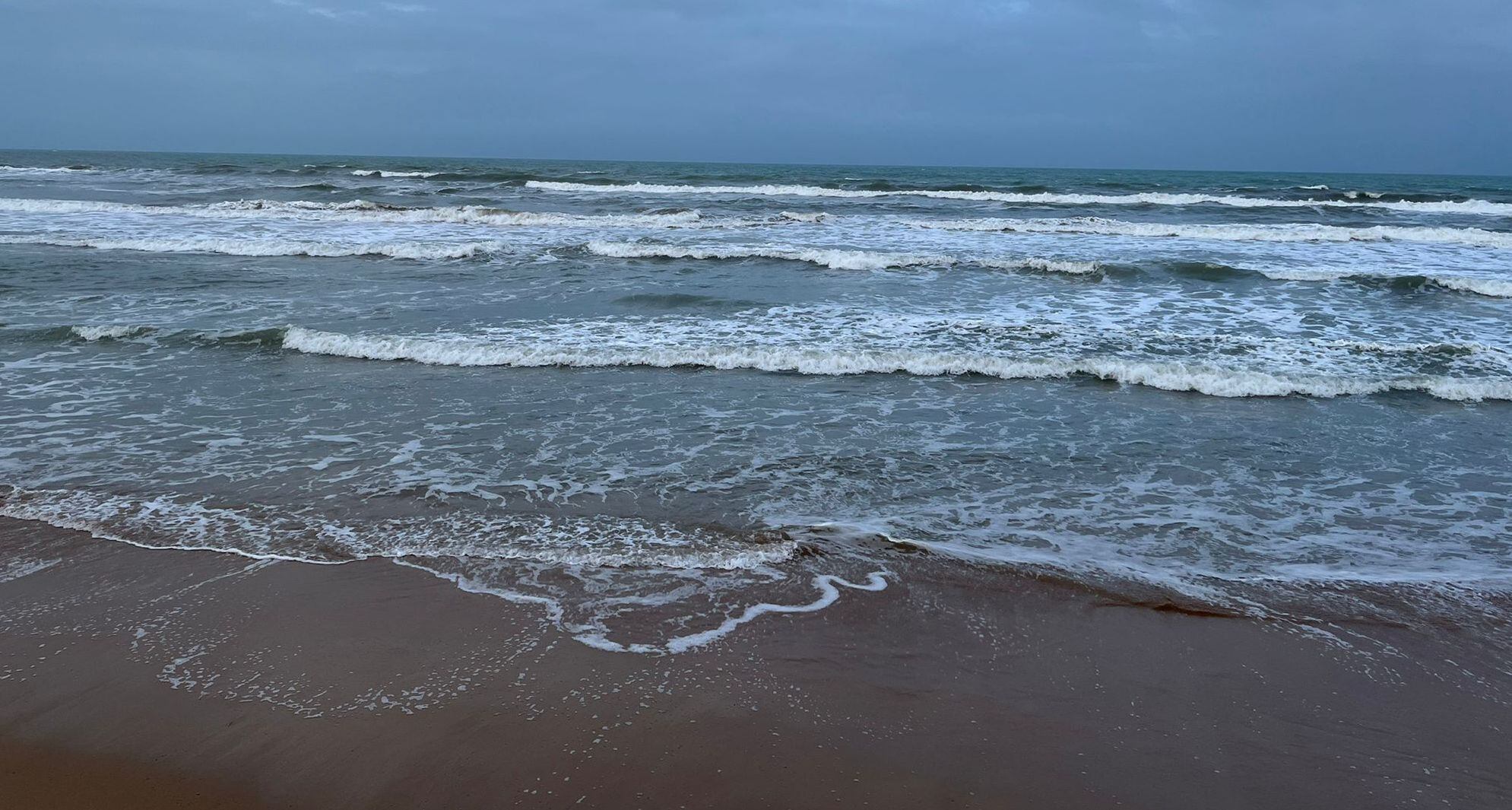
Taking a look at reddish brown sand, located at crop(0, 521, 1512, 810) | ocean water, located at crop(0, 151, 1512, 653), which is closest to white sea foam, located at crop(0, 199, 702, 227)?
ocean water, located at crop(0, 151, 1512, 653)

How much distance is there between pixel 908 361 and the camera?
9.33 m

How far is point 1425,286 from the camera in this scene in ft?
50.0

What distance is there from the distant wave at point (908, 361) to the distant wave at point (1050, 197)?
26.2 meters

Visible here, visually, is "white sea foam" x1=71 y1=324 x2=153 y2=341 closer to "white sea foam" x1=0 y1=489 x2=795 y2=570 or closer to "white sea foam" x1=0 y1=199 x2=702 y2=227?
"white sea foam" x1=0 y1=489 x2=795 y2=570

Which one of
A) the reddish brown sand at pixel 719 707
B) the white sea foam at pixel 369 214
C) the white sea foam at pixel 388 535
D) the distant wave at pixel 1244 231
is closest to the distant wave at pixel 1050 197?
the distant wave at pixel 1244 231

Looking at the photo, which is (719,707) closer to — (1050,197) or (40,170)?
(1050,197)

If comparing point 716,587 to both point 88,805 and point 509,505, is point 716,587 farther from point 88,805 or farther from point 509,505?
point 88,805

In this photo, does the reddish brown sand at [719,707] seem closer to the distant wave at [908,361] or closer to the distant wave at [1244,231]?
the distant wave at [908,361]

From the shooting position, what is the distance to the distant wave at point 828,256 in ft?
54.5

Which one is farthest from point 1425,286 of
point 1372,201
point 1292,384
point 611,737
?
point 1372,201

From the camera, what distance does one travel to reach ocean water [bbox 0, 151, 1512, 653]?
4.78 meters

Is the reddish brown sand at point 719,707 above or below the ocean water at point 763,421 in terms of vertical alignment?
below

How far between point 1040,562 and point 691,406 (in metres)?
3.75

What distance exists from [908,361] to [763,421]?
250cm
